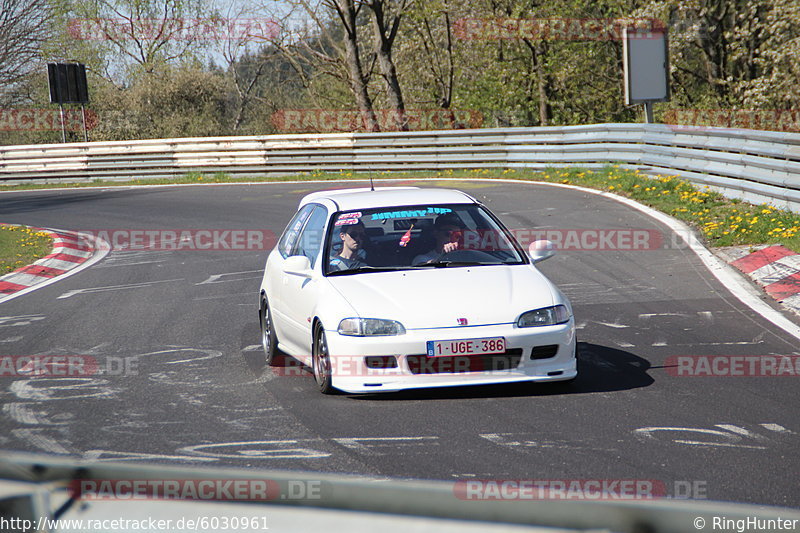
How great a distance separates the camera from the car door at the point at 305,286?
23.5 feet

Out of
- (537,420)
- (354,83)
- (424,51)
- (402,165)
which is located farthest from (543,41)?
(537,420)

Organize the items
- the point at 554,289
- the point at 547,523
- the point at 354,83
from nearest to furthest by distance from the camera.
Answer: the point at 547,523
the point at 554,289
the point at 354,83

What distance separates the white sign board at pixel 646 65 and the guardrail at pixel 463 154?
843mm

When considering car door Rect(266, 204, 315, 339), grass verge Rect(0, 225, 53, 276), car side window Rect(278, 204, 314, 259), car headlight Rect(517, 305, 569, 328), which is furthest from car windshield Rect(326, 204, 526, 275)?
grass verge Rect(0, 225, 53, 276)

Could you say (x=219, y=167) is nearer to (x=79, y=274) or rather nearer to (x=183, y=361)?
(x=79, y=274)

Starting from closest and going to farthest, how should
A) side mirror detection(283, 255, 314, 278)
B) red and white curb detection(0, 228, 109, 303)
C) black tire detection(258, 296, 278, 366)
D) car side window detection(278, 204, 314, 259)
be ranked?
1. side mirror detection(283, 255, 314, 278)
2. black tire detection(258, 296, 278, 366)
3. car side window detection(278, 204, 314, 259)
4. red and white curb detection(0, 228, 109, 303)

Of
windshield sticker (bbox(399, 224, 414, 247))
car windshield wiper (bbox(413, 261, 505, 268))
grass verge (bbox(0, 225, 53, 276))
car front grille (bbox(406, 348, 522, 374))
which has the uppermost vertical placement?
windshield sticker (bbox(399, 224, 414, 247))

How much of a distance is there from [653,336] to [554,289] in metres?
1.85

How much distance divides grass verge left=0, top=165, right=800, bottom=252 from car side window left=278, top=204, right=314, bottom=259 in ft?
11.5

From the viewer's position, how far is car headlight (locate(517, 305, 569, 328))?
254 inches

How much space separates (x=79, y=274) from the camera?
13.9 m

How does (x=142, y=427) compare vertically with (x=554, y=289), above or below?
below

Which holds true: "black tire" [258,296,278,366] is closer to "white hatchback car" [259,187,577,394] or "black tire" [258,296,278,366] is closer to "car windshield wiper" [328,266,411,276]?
"white hatchback car" [259,187,577,394]

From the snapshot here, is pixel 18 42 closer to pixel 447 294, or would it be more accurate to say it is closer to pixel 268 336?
pixel 268 336
